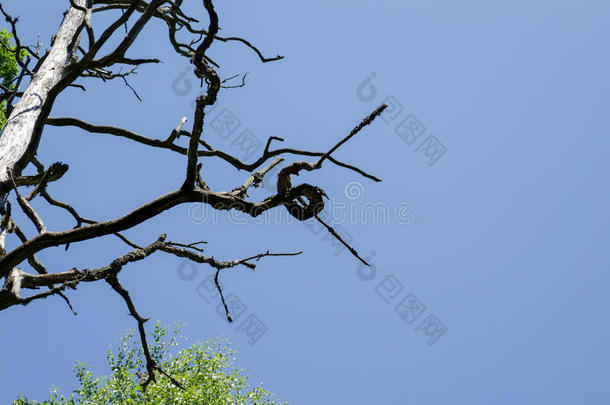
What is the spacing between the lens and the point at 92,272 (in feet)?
10.9

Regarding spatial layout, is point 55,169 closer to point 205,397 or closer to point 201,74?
point 201,74

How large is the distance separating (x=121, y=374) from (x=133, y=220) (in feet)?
37.8

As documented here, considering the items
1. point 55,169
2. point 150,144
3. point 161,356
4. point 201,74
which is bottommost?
point 201,74

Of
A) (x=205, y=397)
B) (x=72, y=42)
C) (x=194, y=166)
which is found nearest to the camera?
(x=194, y=166)

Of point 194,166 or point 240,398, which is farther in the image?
point 240,398

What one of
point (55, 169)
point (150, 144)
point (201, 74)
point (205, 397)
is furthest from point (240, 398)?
point (201, 74)

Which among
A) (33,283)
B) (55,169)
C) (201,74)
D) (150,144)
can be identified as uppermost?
(150,144)

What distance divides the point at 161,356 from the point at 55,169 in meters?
11.1

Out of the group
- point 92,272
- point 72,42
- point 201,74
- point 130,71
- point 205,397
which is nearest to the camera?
point 201,74

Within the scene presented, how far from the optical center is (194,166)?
299cm

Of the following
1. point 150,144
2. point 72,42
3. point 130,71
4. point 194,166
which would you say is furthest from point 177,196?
point 130,71

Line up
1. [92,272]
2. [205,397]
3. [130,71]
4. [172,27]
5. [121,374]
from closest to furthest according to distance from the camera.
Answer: [92,272], [130,71], [172,27], [205,397], [121,374]

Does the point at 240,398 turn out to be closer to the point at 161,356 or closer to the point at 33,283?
the point at 161,356

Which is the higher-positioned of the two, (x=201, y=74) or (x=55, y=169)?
(x=55, y=169)
